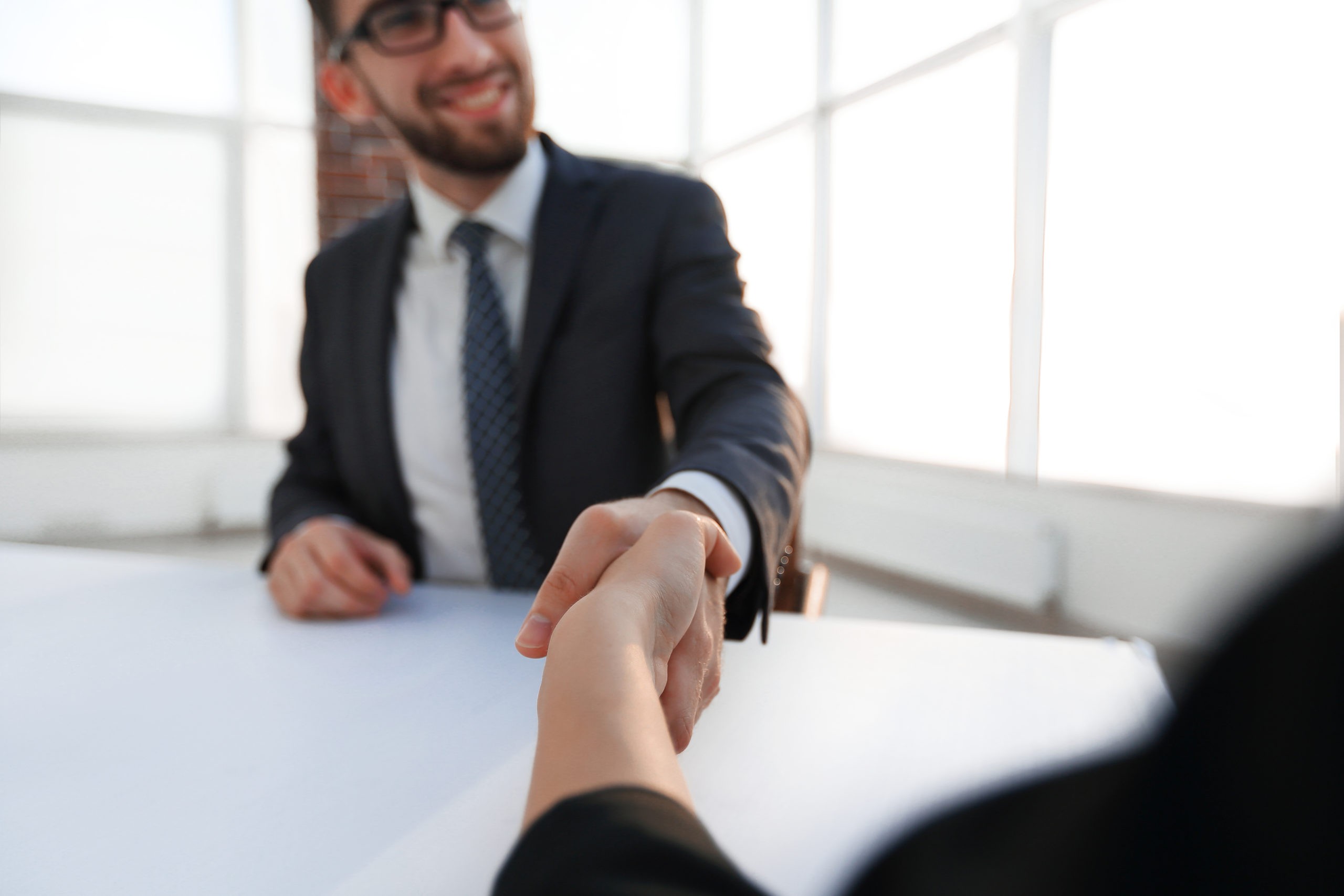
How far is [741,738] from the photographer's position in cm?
51

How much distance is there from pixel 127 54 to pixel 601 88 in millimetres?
1976

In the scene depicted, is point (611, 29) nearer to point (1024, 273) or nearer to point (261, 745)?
point (1024, 273)

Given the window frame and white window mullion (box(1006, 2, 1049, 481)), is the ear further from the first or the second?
the window frame

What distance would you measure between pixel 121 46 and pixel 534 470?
3611mm

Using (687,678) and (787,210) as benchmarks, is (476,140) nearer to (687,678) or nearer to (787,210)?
(687,678)

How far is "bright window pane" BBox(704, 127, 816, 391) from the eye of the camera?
10.6 feet

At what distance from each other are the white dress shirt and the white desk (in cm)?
34

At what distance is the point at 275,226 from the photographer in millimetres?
3699

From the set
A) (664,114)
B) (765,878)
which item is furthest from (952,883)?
(664,114)

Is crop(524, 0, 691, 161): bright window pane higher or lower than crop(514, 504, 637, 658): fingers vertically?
higher

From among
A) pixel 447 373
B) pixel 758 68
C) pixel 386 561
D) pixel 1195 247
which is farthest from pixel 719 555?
pixel 758 68

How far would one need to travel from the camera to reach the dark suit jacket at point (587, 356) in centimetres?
102

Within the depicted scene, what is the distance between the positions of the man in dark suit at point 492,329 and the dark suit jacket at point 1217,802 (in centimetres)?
73

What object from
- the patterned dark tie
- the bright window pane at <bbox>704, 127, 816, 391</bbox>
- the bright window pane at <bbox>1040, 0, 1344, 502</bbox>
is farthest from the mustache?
the bright window pane at <bbox>704, 127, 816, 391</bbox>
